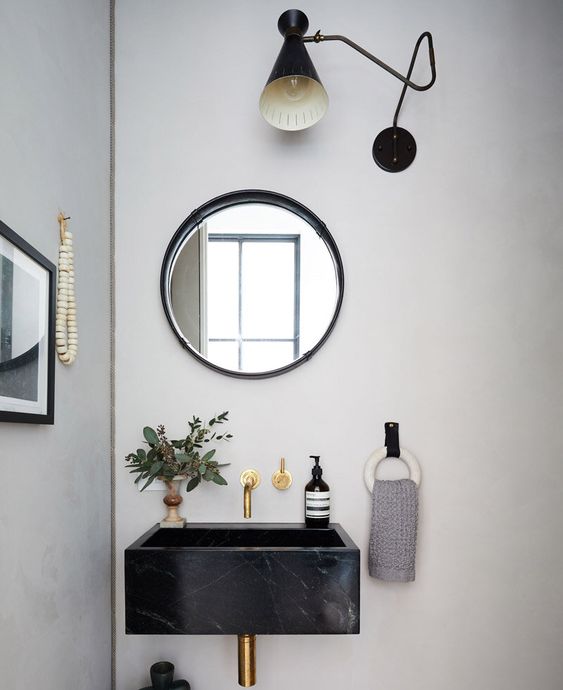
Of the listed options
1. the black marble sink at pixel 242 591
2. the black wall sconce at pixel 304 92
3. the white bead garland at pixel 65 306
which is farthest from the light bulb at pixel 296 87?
the black marble sink at pixel 242 591

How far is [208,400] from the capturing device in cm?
169

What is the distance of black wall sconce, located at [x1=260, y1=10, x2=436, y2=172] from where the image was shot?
148 cm

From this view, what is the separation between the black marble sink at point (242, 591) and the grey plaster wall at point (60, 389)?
0.18 metres

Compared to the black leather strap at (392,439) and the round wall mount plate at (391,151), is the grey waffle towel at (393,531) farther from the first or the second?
the round wall mount plate at (391,151)

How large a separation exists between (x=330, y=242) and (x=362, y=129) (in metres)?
0.38

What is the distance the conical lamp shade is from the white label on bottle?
41.8 inches

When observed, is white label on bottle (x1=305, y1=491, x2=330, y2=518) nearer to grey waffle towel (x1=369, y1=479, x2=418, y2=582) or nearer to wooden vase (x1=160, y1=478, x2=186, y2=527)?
grey waffle towel (x1=369, y1=479, x2=418, y2=582)

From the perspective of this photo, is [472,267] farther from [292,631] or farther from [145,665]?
[145,665]

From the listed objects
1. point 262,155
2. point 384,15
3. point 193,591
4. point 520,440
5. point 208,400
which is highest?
point 384,15

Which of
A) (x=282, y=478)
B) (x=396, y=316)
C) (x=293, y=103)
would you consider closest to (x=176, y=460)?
(x=282, y=478)

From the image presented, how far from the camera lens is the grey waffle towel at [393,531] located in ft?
5.09

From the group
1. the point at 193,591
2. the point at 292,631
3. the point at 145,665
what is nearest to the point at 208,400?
the point at 193,591

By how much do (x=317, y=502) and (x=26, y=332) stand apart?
3.03 feet

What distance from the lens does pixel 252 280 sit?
174 centimetres
